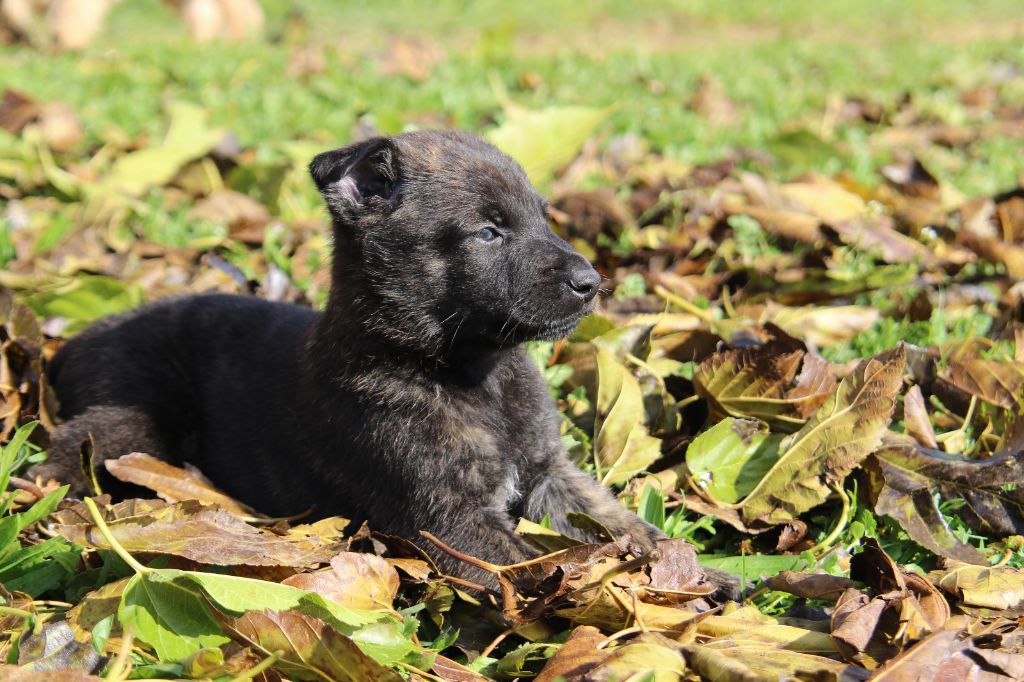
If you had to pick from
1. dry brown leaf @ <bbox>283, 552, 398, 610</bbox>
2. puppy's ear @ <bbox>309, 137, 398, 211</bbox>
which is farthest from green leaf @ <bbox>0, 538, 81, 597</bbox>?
puppy's ear @ <bbox>309, 137, 398, 211</bbox>

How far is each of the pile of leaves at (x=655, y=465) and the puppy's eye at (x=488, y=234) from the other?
2.20ft

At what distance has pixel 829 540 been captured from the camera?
313cm

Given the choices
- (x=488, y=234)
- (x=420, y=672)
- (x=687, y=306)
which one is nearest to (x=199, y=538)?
(x=420, y=672)

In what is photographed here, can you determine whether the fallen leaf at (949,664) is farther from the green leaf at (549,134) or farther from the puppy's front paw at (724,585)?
the green leaf at (549,134)

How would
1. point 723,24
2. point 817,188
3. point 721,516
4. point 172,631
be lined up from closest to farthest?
point 172,631 < point 721,516 < point 817,188 < point 723,24

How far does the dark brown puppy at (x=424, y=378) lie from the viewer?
3270 mm

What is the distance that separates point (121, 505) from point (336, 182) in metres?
1.19

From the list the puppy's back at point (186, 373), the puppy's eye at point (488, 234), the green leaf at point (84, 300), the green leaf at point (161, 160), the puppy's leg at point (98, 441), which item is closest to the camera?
the puppy's eye at point (488, 234)

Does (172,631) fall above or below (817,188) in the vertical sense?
below

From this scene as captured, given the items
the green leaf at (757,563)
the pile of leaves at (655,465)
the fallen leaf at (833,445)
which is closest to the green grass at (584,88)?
the pile of leaves at (655,465)

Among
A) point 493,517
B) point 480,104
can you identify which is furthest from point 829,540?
point 480,104

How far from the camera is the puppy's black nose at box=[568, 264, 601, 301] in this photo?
327cm

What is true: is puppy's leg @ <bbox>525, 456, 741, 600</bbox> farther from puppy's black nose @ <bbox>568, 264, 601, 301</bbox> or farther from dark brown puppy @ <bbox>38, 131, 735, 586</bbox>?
puppy's black nose @ <bbox>568, 264, 601, 301</bbox>

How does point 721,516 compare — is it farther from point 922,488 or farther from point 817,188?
point 817,188
